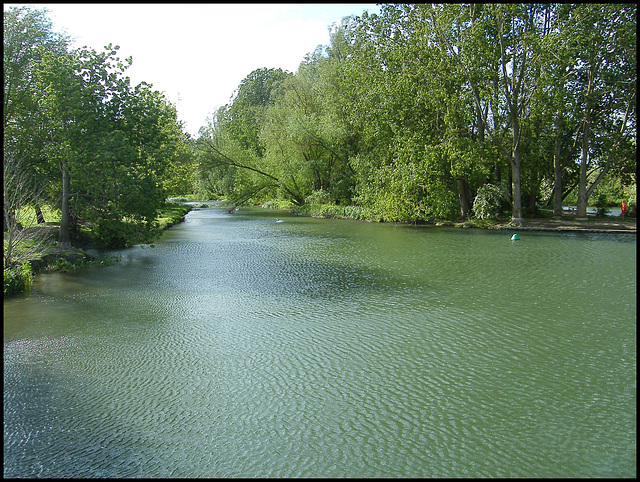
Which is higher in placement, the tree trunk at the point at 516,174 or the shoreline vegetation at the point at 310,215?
the tree trunk at the point at 516,174

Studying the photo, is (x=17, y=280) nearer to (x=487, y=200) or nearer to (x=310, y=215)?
(x=487, y=200)

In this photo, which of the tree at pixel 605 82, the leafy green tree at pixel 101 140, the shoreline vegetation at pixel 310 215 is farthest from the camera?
the tree at pixel 605 82

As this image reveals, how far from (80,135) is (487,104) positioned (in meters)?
15.7

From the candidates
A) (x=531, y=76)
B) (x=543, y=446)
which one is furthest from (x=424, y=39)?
(x=543, y=446)

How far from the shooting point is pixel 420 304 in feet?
27.7

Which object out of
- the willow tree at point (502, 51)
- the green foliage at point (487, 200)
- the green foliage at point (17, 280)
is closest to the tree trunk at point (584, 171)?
the willow tree at point (502, 51)

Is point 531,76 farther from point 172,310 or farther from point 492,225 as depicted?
point 172,310

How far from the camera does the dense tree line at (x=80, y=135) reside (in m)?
12.4

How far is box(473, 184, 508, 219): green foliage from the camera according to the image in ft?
65.7

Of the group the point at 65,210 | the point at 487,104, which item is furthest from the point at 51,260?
the point at 487,104

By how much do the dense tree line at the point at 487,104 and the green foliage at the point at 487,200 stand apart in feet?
0.20

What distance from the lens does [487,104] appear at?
20.2m

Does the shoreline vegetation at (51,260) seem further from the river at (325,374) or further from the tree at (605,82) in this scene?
the tree at (605,82)

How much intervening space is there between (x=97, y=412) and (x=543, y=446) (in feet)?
13.5
